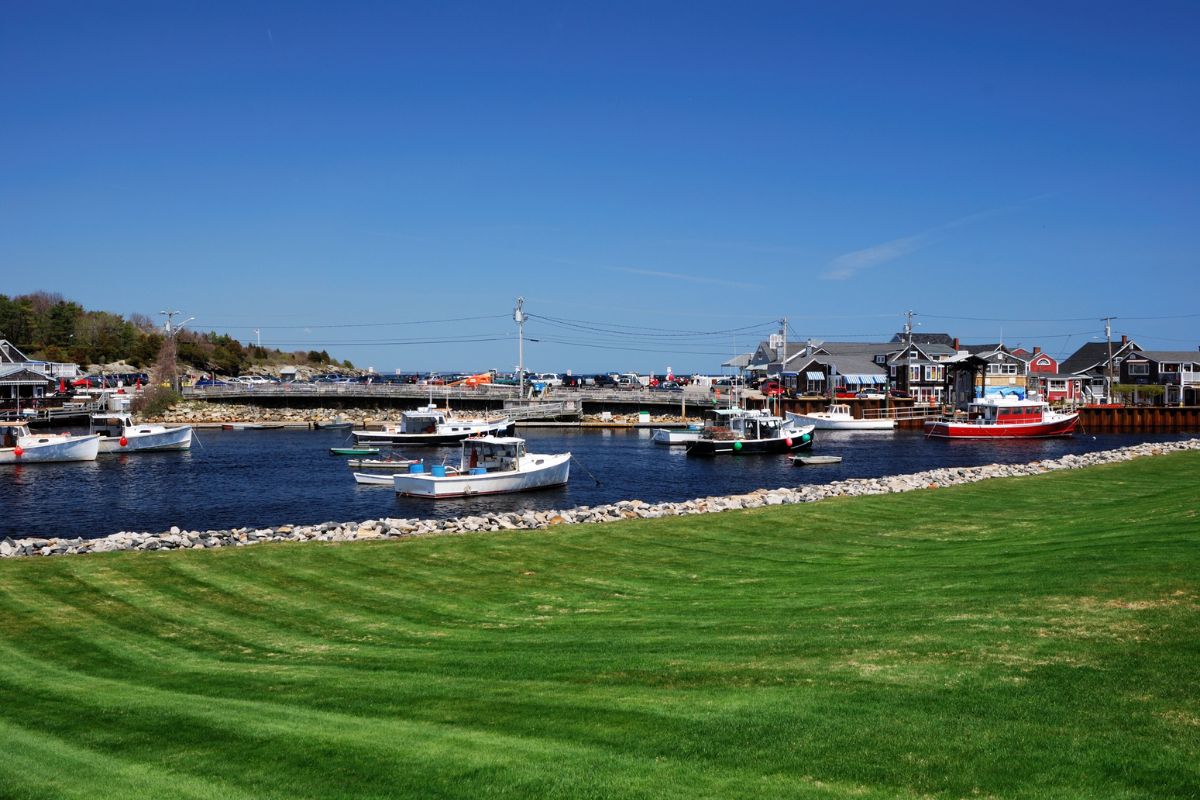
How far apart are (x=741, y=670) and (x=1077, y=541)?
12857 millimetres

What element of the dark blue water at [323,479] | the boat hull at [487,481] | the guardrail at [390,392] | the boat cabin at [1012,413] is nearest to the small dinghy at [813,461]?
the dark blue water at [323,479]

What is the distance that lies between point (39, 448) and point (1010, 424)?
273 ft

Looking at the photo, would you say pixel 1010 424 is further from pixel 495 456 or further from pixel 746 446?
pixel 495 456

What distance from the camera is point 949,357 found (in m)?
116

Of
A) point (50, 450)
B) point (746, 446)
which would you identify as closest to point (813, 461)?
point (746, 446)

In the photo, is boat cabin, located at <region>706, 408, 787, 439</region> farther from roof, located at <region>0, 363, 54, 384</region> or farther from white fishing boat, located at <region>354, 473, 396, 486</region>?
roof, located at <region>0, 363, 54, 384</region>

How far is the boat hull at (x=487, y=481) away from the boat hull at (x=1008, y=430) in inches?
2068

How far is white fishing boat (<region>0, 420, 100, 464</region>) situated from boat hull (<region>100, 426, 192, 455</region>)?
20.0ft

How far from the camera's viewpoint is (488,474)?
4912 centimetres

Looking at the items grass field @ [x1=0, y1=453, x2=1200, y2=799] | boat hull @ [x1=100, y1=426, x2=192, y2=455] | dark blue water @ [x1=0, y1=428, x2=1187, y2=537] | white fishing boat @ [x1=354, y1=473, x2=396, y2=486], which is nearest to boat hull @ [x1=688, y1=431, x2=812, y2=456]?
dark blue water @ [x1=0, y1=428, x2=1187, y2=537]

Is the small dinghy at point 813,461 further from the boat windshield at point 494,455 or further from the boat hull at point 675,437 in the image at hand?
the boat windshield at point 494,455

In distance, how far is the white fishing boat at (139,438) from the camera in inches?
3039

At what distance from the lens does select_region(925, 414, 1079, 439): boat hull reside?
292 feet

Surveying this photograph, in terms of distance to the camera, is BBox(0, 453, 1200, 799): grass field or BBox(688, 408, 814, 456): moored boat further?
BBox(688, 408, 814, 456): moored boat
